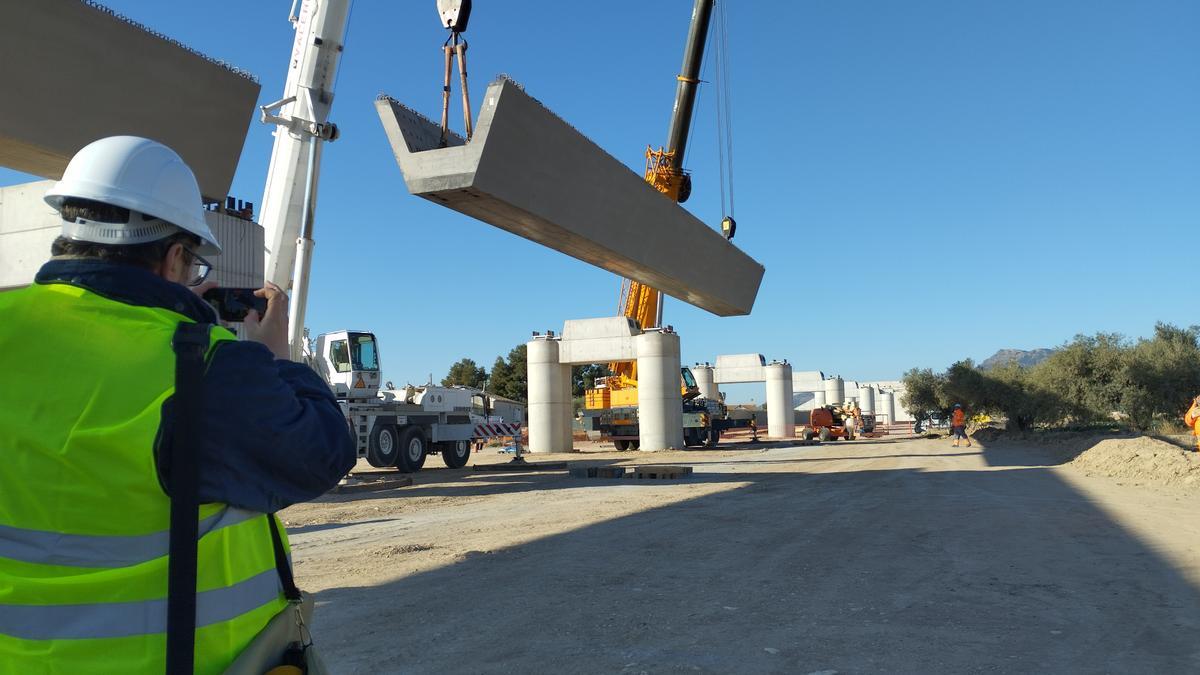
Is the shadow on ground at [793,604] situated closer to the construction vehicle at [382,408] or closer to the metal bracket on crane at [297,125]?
the metal bracket on crane at [297,125]

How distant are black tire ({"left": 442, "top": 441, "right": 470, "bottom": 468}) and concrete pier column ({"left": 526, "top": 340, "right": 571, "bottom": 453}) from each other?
7544 mm

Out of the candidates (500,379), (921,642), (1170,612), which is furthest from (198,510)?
(500,379)

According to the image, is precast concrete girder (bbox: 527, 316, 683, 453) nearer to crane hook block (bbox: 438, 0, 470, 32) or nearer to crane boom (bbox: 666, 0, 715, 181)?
crane boom (bbox: 666, 0, 715, 181)

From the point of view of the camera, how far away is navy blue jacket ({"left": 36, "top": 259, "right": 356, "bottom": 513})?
1.41m

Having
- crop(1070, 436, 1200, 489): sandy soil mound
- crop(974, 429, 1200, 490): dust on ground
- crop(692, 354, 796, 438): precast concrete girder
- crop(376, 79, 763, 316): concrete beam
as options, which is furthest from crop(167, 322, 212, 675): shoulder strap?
crop(692, 354, 796, 438): precast concrete girder

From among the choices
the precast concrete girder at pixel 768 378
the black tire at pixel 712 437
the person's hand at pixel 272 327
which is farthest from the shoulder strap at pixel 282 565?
the precast concrete girder at pixel 768 378

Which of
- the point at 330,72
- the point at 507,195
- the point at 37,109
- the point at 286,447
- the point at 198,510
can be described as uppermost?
the point at 330,72

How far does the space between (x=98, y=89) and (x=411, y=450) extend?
1208 centimetres

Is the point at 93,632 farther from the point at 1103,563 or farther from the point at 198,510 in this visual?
the point at 1103,563

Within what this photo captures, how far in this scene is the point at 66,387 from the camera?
1367 mm

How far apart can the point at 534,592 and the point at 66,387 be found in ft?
17.0

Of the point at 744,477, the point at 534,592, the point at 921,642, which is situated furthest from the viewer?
the point at 744,477

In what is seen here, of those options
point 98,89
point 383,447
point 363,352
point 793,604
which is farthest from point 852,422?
point 793,604

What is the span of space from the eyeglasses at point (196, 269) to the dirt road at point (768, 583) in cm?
316
